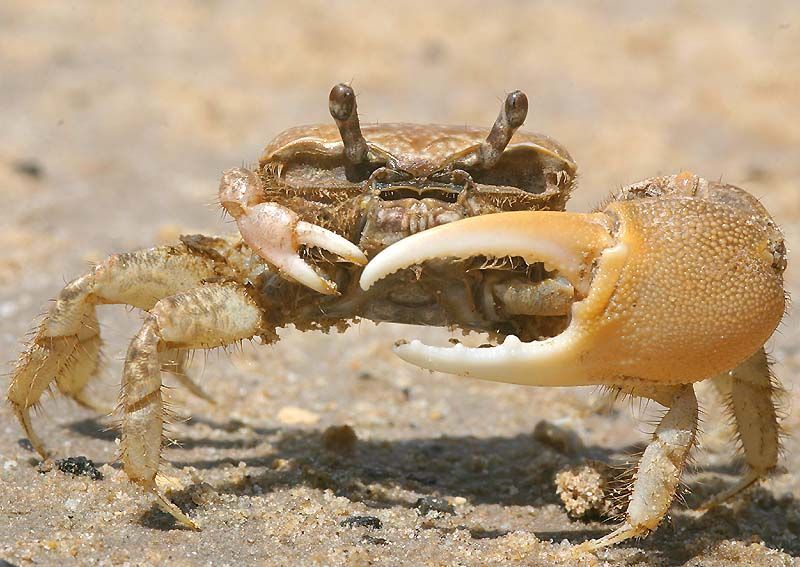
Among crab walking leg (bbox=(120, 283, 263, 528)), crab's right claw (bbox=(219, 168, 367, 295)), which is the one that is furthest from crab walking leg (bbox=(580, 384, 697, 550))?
crab walking leg (bbox=(120, 283, 263, 528))

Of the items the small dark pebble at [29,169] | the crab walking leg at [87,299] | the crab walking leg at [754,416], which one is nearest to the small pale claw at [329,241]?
the crab walking leg at [87,299]

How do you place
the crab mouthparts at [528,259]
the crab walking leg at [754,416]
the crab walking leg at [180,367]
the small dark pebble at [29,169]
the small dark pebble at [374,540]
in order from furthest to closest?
the small dark pebble at [29,169] < the crab walking leg at [754,416] < the crab walking leg at [180,367] < the small dark pebble at [374,540] < the crab mouthparts at [528,259]

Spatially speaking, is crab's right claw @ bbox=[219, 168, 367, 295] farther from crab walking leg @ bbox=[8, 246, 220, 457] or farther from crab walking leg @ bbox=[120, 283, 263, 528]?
crab walking leg @ bbox=[8, 246, 220, 457]

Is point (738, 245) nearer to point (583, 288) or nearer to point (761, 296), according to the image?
point (761, 296)

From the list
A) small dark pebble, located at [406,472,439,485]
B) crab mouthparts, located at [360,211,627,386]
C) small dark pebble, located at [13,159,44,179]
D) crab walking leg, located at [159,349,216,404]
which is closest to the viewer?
crab mouthparts, located at [360,211,627,386]

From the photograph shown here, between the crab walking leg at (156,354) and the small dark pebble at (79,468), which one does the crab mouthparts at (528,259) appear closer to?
the crab walking leg at (156,354)

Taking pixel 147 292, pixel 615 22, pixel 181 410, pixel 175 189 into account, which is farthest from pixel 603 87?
pixel 147 292

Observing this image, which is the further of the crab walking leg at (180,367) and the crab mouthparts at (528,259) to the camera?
the crab walking leg at (180,367)
